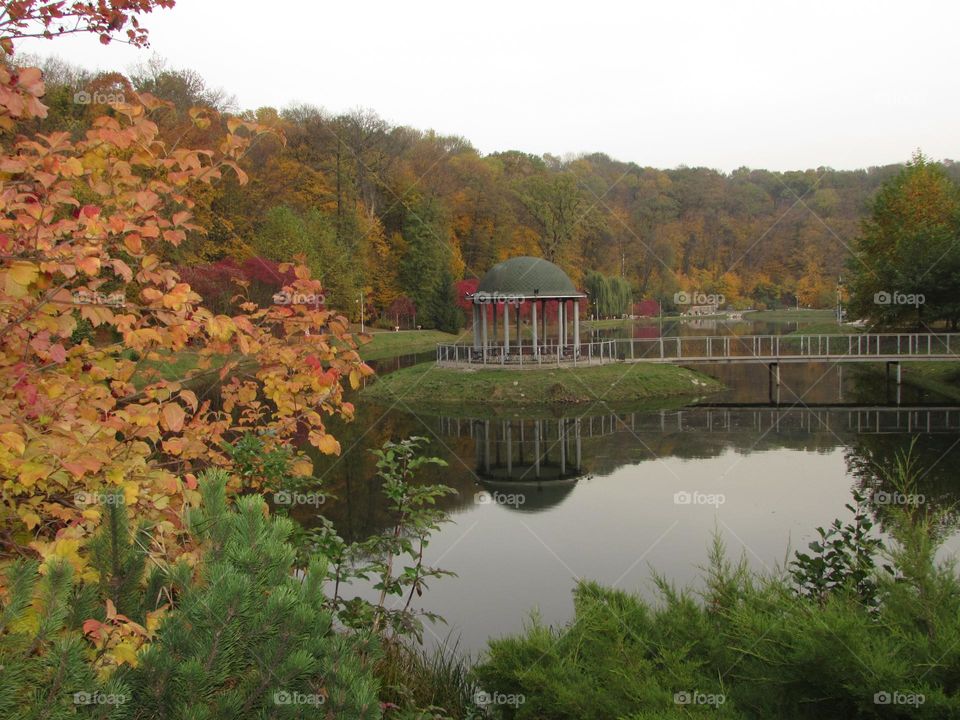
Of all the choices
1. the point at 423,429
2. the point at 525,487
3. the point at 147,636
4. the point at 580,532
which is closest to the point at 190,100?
the point at 423,429

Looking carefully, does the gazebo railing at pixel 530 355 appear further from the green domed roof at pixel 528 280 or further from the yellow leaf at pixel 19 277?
the yellow leaf at pixel 19 277

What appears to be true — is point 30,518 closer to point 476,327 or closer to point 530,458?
point 530,458

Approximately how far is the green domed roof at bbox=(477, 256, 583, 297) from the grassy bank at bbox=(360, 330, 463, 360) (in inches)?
470

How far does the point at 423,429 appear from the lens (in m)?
20.2

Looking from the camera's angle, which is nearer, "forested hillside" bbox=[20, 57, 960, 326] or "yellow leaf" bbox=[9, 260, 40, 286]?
"yellow leaf" bbox=[9, 260, 40, 286]

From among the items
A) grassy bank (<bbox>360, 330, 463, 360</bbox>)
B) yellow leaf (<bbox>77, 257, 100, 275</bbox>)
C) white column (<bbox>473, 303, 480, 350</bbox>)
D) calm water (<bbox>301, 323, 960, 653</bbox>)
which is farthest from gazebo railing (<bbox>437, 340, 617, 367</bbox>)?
yellow leaf (<bbox>77, 257, 100, 275</bbox>)

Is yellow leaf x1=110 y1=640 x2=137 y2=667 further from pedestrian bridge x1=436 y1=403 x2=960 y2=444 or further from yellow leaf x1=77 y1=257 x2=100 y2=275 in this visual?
pedestrian bridge x1=436 y1=403 x2=960 y2=444

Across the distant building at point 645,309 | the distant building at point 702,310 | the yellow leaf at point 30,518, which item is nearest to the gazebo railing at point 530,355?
the yellow leaf at point 30,518

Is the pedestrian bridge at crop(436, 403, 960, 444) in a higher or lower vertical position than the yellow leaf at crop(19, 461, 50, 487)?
lower

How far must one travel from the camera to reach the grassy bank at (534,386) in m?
24.4

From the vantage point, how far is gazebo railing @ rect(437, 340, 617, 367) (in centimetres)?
2741

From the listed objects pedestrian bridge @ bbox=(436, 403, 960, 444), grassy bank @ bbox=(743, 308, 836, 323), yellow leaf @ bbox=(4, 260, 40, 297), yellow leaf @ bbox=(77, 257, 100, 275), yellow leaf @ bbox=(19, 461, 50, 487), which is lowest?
pedestrian bridge @ bbox=(436, 403, 960, 444)

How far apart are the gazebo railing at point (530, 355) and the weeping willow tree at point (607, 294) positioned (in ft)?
78.7

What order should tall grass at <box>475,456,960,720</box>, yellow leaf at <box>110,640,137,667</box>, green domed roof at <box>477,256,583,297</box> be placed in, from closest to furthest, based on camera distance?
1. yellow leaf at <box>110,640,137,667</box>
2. tall grass at <box>475,456,960,720</box>
3. green domed roof at <box>477,256,583,297</box>
